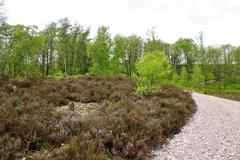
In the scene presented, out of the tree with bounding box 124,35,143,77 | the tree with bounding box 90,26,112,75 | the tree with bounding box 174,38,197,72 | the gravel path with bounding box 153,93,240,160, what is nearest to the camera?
the gravel path with bounding box 153,93,240,160

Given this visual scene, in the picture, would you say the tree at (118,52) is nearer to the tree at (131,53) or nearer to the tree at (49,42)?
the tree at (131,53)

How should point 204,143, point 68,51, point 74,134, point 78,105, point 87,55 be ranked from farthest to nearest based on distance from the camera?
point 87,55
point 68,51
point 78,105
point 204,143
point 74,134

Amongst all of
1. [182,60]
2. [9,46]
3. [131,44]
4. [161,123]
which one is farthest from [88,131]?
[182,60]

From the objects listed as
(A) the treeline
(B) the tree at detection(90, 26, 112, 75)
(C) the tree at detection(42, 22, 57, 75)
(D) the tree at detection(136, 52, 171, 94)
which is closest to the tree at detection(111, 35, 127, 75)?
(A) the treeline

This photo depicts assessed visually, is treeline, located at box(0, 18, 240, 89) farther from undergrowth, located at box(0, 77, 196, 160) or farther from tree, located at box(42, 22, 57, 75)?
undergrowth, located at box(0, 77, 196, 160)

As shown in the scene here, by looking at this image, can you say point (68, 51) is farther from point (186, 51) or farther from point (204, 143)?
point (204, 143)

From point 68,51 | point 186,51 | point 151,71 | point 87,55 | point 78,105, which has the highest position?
point 186,51

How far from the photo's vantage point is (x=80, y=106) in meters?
14.6

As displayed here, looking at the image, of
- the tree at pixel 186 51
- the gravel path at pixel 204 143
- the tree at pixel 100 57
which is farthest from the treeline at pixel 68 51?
the gravel path at pixel 204 143

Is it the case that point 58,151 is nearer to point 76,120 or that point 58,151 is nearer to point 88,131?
point 88,131

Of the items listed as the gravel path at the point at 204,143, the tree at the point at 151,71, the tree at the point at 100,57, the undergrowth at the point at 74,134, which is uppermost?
the tree at the point at 100,57

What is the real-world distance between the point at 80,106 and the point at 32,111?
14.9 feet

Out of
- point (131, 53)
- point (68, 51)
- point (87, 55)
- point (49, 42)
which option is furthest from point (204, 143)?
point (131, 53)

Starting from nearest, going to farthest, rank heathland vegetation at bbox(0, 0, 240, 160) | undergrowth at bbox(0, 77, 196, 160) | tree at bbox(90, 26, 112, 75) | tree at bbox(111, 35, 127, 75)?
undergrowth at bbox(0, 77, 196, 160), heathland vegetation at bbox(0, 0, 240, 160), tree at bbox(90, 26, 112, 75), tree at bbox(111, 35, 127, 75)
